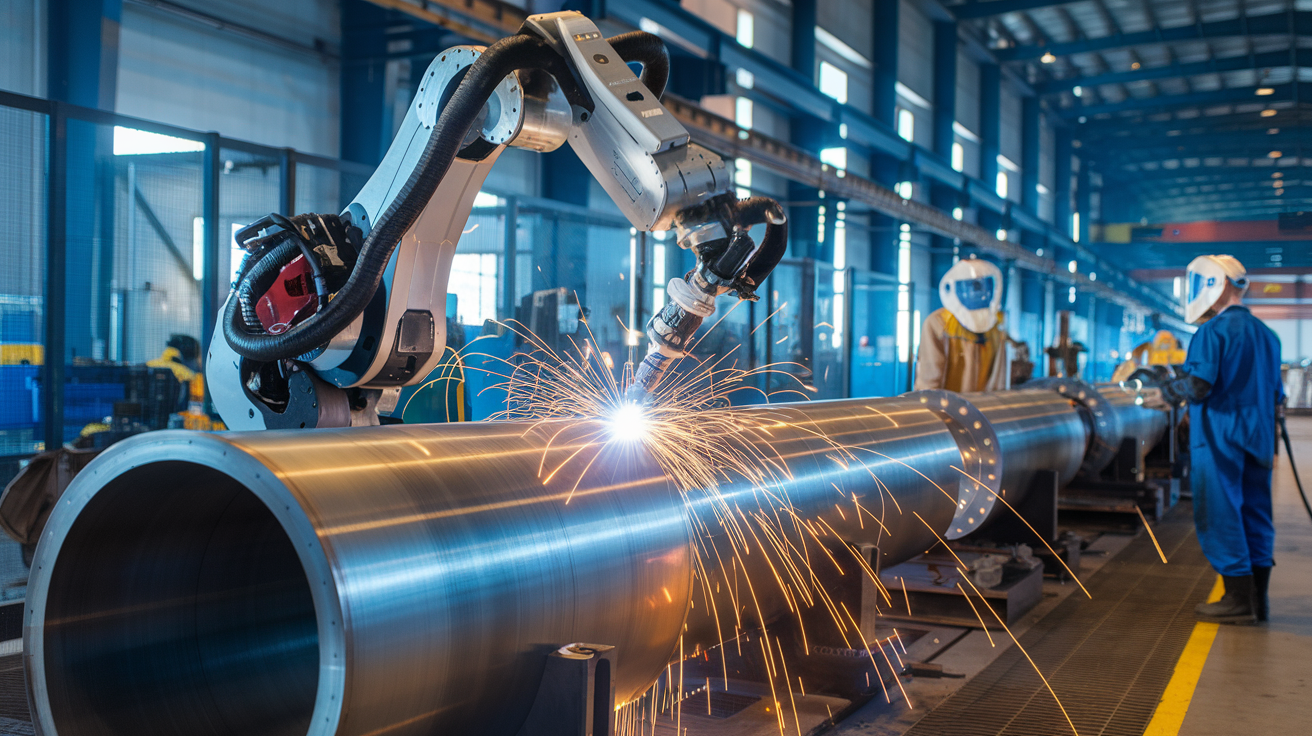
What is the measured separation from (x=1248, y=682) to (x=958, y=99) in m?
17.1

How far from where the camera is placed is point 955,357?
21.0ft

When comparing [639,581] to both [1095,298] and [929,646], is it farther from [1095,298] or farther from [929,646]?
[1095,298]

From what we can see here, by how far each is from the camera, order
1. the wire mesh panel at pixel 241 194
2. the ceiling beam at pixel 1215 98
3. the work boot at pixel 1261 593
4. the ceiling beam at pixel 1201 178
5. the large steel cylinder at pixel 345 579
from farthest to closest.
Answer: the ceiling beam at pixel 1201 178
the ceiling beam at pixel 1215 98
the wire mesh panel at pixel 241 194
the work boot at pixel 1261 593
the large steel cylinder at pixel 345 579

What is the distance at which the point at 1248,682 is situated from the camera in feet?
12.0

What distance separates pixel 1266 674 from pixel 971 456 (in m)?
1.35

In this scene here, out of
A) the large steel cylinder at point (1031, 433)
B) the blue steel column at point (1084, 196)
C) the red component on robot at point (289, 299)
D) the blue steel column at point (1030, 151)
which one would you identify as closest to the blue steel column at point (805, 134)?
the large steel cylinder at point (1031, 433)

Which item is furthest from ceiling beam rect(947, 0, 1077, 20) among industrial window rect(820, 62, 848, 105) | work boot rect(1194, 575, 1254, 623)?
work boot rect(1194, 575, 1254, 623)

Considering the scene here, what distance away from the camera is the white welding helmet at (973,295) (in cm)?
644

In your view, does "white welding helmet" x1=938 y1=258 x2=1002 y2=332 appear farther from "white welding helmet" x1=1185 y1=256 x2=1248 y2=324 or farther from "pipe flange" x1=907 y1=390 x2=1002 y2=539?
"pipe flange" x1=907 y1=390 x2=1002 y2=539

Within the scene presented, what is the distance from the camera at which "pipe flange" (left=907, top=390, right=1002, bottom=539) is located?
451 centimetres

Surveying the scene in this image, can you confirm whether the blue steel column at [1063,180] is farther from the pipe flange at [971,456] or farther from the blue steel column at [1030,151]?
the pipe flange at [971,456]

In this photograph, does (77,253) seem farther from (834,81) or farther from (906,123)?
(906,123)

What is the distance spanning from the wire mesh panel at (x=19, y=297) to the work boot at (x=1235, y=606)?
4.86 metres

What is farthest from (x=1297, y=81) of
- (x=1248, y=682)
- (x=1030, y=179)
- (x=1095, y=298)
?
(x=1248, y=682)
